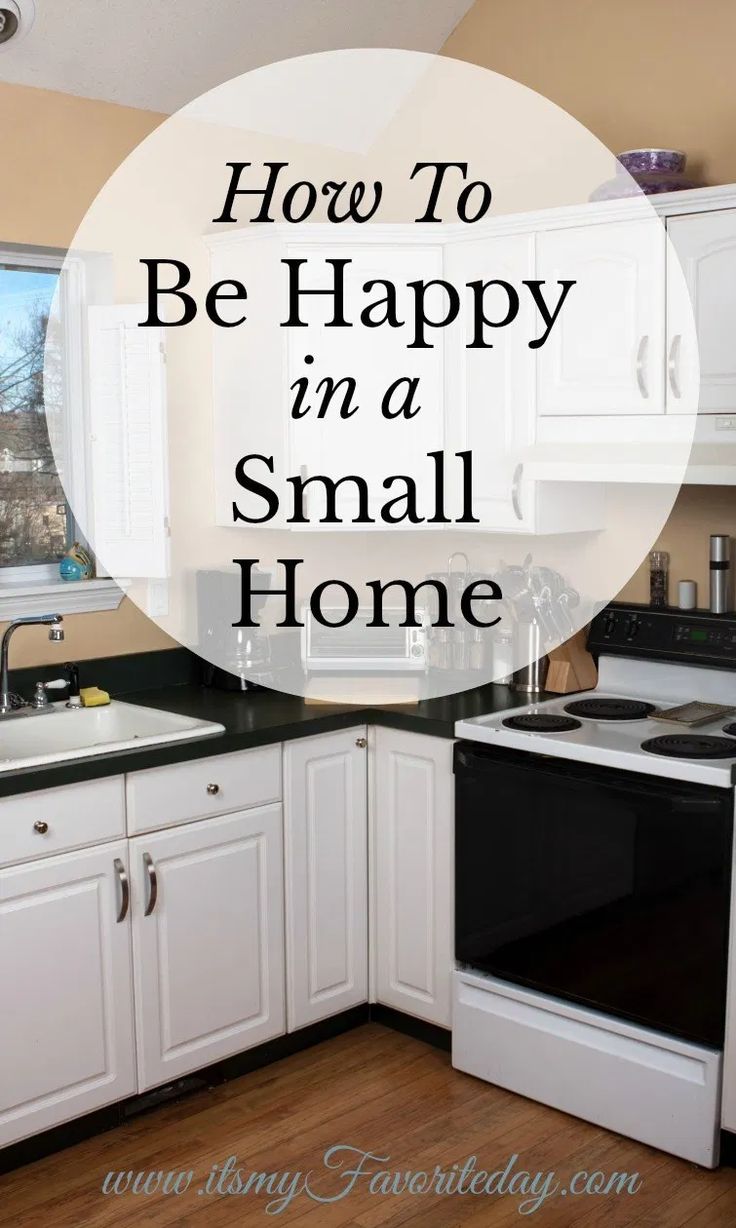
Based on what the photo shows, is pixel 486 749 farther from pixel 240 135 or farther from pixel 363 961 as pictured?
pixel 240 135

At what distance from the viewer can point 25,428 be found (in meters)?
3.33

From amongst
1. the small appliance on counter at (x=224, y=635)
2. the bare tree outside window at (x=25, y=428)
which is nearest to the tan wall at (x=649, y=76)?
the small appliance on counter at (x=224, y=635)

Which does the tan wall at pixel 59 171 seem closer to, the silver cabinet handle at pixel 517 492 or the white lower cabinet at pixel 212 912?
the white lower cabinet at pixel 212 912

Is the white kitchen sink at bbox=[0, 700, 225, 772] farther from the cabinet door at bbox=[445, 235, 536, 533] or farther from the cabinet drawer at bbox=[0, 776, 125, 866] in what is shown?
the cabinet door at bbox=[445, 235, 536, 533]

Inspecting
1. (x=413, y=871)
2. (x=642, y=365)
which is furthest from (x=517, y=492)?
(x=413, y=871)

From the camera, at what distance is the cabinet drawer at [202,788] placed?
2.80 metres

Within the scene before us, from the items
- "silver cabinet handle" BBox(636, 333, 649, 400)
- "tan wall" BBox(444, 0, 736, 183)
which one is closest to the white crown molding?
"silver cabinet handle" BBox(636, 333, 649, 400)

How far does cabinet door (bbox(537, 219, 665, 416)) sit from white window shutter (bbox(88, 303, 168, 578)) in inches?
39.8

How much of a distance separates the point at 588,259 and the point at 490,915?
160 centimetres

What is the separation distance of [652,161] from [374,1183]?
7.77 ft

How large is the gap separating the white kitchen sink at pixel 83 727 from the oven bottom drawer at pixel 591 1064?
0.93 m

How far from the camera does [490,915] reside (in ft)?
9.97

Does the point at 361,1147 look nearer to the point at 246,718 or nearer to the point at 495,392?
the point at 246,718

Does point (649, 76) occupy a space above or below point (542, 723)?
above
